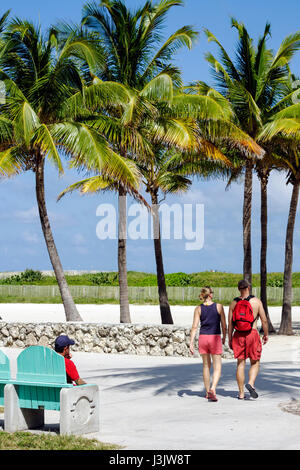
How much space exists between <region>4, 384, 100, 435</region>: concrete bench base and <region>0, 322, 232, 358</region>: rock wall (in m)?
8.60

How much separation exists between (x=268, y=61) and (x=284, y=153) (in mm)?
3271

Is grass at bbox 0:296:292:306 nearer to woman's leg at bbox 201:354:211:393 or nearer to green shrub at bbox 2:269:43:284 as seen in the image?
green shrub at bbox 2:269:43:284

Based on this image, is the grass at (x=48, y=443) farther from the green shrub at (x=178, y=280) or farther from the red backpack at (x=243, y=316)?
the green shrub at (x=178, y=280)

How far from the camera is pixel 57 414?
29.1 feet

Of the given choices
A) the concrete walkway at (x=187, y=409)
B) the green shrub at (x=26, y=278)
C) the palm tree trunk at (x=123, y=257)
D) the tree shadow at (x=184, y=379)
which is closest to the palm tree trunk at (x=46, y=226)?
the palm tree trunk at (x=123, y=257)

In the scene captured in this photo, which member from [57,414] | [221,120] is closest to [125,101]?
[221,120]

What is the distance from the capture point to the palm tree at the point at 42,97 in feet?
65.4

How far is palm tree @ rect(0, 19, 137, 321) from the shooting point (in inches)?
785

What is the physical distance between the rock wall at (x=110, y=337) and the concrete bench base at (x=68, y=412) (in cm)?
860

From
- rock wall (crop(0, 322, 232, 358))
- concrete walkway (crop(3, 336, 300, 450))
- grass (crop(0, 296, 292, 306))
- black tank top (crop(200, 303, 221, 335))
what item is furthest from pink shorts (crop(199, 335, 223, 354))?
Result: grass (crop(0, 296, 292, 306))

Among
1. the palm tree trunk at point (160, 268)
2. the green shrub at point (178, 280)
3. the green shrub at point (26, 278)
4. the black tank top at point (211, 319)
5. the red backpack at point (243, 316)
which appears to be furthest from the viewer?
the green shrub at point (26, 278)
